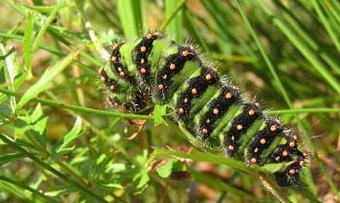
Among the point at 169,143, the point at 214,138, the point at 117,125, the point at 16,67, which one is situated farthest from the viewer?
the point at 169,143

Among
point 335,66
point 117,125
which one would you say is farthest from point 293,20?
point 117,125

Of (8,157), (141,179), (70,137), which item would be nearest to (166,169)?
(141,179)

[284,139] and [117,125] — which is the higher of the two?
[284,139]

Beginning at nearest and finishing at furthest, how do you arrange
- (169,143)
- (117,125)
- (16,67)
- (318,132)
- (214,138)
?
(16,67), (214,138), (117,125), (318,132), (169,143)

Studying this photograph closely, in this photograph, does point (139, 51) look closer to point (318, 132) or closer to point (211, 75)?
point (211, 75)

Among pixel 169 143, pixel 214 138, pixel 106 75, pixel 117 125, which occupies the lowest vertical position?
pixel 169 143

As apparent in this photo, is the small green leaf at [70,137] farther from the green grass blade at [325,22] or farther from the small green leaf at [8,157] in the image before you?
the green grass blade at [325,22]
